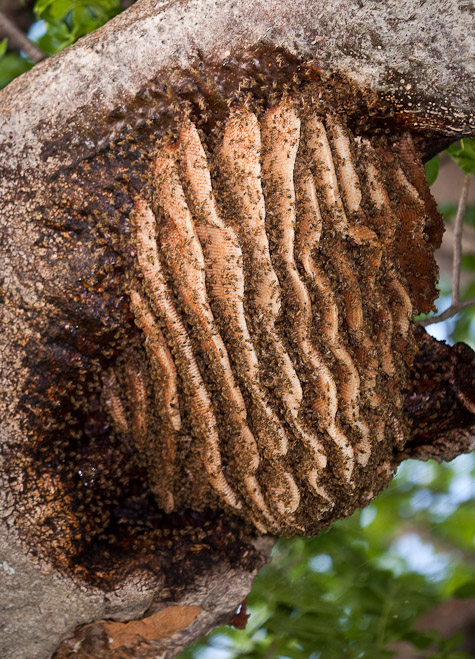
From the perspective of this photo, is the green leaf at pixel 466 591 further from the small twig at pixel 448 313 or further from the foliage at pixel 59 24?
the foliage at pixel 59 24

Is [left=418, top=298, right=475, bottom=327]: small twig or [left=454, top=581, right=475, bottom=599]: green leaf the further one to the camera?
[left=454, top=581, right=475, bottom=599]: green leaf

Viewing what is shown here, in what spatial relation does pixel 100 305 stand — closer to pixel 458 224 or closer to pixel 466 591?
pixel 458 224

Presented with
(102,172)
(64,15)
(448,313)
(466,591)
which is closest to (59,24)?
(64,15)

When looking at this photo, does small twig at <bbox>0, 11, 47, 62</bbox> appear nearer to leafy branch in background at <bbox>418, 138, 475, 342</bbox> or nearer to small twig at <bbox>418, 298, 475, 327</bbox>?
leafy branch in background at <bbox>418, 138, 475, 342</bbox>

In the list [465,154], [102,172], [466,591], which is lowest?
[466,591]

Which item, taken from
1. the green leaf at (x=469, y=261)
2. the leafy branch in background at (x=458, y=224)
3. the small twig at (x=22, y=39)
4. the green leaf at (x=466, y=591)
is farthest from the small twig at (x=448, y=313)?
the small twig at (x=22, y=39)

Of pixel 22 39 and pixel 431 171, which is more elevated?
pixel 22 39

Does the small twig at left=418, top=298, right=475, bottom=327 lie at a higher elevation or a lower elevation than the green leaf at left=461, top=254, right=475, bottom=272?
higher

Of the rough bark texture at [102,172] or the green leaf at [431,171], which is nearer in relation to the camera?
the rough bark texture at [102,172]

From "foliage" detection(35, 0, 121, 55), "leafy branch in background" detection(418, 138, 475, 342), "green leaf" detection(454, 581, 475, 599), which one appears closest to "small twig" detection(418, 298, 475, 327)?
"leafy branch in background" detection(418, 138, 475, 342)
